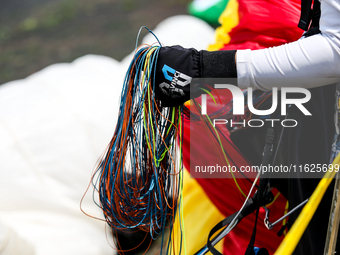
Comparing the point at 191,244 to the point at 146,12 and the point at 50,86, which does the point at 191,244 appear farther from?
the point at 146,12

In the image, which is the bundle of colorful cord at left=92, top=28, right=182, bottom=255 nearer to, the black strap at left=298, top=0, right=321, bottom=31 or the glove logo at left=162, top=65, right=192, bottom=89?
the glove logo at left=162, top=65, right=192, bottom=89

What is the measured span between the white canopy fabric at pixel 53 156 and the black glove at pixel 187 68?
24.5 inches

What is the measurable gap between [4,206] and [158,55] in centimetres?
77

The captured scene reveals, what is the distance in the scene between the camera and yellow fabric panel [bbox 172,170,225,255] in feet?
3.42

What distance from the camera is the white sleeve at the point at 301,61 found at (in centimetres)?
63

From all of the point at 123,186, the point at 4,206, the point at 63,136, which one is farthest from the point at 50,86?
the point at 123,186

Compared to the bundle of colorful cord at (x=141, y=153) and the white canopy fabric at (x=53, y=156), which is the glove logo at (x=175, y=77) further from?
the white canopy fabric at (x=53, y=156)

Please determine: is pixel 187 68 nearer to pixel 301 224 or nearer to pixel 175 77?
pixel 175 77

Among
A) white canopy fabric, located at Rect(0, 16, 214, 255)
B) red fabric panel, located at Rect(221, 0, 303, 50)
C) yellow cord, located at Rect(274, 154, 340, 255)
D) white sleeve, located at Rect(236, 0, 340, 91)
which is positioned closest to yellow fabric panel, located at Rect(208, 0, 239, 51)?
red fabric panel, located at Rect(221, 0, 303, 50)

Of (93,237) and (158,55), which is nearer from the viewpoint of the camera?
(158,55)

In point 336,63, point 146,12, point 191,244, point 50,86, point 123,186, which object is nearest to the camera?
point 336,63

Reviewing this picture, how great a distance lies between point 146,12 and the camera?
11.4 ft

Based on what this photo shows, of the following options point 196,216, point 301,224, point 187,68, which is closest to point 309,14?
point 187,68

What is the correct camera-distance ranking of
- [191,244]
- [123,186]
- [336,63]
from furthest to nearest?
[191,244] → [123,186] → [336,63]
